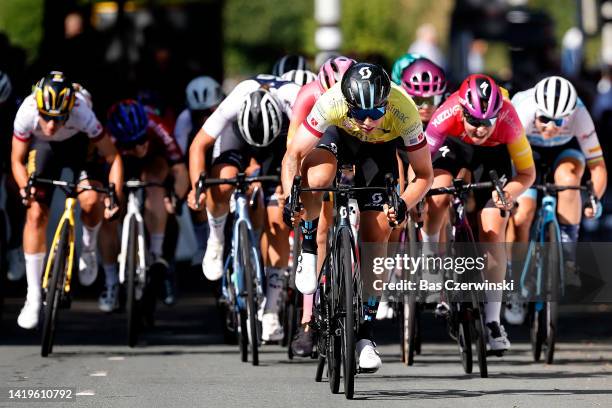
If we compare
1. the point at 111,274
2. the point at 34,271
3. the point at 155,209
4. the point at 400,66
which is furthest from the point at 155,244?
the point at 400,66

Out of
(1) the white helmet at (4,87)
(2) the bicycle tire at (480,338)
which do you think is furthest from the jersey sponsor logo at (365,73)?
(1) the white helmet at (4,87)

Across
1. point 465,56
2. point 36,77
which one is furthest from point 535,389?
point 465,56

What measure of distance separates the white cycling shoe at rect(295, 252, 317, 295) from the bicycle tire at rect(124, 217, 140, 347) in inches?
89.7

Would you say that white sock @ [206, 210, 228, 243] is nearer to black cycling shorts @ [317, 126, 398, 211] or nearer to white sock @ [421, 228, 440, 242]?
white sock @ [421, 228, 440, 242]

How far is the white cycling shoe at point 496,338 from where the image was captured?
472 inches

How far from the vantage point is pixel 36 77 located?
1684cm

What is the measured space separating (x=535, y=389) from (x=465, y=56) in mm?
23712

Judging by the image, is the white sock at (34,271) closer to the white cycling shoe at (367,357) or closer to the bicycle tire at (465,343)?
the bicycle tire at (465,343)

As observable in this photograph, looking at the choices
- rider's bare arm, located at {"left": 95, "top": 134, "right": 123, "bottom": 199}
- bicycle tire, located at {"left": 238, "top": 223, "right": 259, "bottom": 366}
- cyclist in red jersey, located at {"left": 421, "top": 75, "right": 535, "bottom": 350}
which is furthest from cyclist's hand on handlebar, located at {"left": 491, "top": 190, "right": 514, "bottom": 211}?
rider's bare arm, located at {"left": 95, "top": 134, "right": 123, "bottom": 199}

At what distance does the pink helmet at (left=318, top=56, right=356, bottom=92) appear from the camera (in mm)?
11641

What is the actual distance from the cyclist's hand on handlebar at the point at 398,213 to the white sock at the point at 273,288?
2550mm

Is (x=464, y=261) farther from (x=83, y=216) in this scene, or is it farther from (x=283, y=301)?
(x=83, y=216)

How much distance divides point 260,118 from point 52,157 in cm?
181

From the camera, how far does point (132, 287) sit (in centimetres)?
1293
